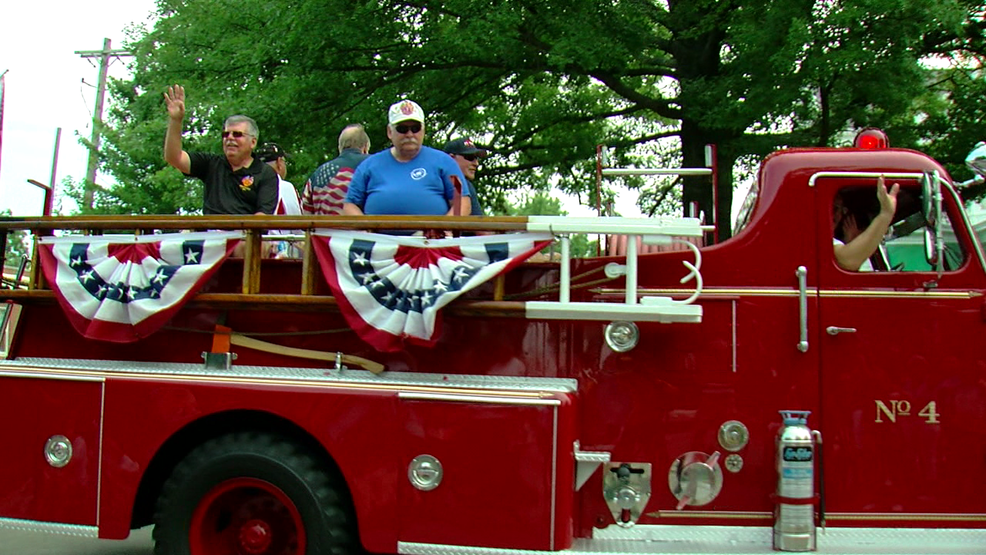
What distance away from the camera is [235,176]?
5.76 meters

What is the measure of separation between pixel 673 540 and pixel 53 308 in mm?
3434

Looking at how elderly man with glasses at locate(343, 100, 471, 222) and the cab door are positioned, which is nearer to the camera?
the cab door

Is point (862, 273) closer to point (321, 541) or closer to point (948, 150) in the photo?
point (321, 541)

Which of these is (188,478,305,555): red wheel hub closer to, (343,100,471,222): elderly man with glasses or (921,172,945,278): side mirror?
(343,100,471,222): elderly man with glasses

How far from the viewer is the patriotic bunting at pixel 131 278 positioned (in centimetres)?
475

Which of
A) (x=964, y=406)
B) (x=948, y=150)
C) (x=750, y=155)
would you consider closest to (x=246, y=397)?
(x=964, y=406)

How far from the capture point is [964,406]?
4.47 metres

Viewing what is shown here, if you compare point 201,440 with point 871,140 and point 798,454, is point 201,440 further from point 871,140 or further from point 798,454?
point 871,140

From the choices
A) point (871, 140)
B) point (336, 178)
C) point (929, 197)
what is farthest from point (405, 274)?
point (871, 140)

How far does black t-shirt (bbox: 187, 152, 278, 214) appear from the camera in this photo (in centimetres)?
570

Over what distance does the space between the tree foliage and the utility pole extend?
12.4 meters

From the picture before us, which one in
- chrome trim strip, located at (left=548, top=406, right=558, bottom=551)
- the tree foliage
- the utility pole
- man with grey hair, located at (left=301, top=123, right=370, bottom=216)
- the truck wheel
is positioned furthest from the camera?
the utility pole

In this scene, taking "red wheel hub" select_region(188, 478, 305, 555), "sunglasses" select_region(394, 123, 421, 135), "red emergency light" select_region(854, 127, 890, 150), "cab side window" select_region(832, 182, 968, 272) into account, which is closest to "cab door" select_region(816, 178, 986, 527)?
"cab side window" select_region(832, 182, 968, 272)

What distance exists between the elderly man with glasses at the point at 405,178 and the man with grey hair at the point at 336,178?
0.43m
